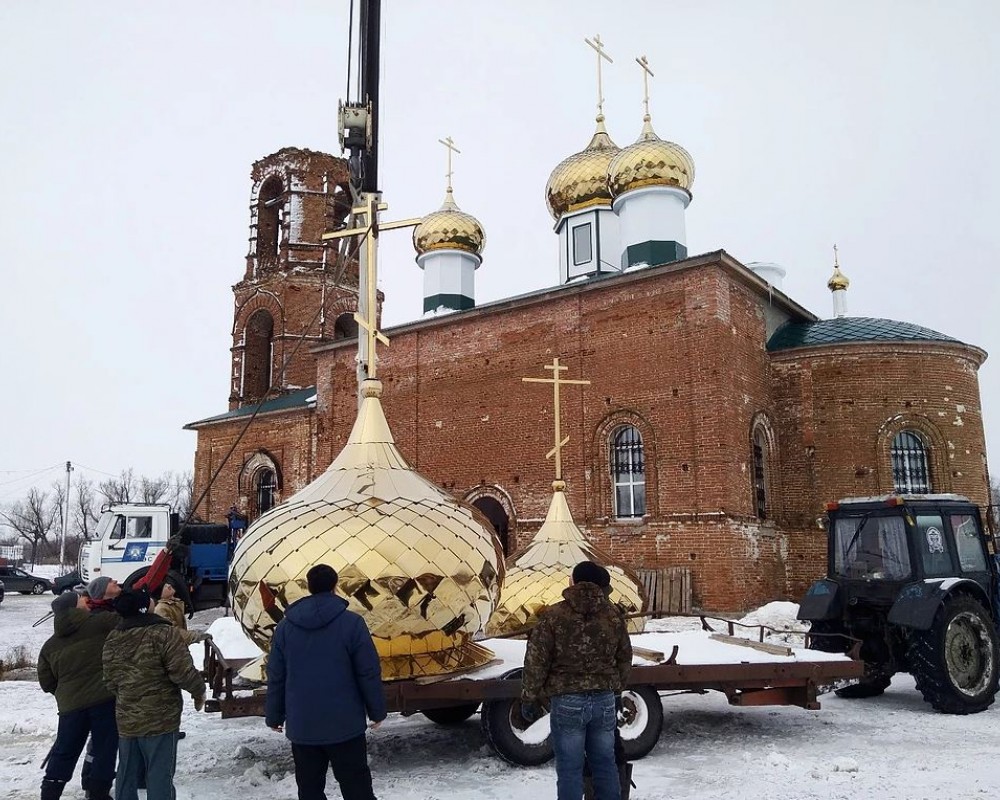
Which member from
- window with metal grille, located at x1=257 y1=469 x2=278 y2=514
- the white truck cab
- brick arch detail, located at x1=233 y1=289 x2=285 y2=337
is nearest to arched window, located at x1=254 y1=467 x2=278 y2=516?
window with metal grille, located at x1=257 y1=469 x2=278 y2=514

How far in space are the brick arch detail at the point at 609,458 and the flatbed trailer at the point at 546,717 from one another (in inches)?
354

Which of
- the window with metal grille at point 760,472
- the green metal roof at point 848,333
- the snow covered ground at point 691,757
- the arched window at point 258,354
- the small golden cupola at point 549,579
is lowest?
the snow covered ground at point 691,757

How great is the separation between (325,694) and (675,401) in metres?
12.5

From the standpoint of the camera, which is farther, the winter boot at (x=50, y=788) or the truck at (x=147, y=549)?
the truck at (x=147, y=549)

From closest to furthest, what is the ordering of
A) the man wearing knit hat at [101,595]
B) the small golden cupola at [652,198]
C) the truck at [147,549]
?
the man wearing knit hat at [101,595], the truck at [147,549], the small golden cupola at [652,198]

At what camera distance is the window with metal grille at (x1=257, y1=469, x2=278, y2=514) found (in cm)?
2420

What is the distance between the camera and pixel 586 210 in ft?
69.2

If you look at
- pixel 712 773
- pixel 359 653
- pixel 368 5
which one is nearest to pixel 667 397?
pixel 368 5

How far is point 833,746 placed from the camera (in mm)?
6293

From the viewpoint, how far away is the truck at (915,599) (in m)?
7.42

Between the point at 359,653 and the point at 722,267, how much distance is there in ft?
43.0

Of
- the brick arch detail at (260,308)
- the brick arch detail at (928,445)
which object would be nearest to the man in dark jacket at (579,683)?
the brick arch detail at (928,445)

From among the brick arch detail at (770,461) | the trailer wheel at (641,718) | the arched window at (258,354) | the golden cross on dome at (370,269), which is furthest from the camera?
the arched window at (258,354)

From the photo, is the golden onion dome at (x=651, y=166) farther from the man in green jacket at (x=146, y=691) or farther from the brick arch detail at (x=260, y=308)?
the man in green jacket at (x=146, y=691)
